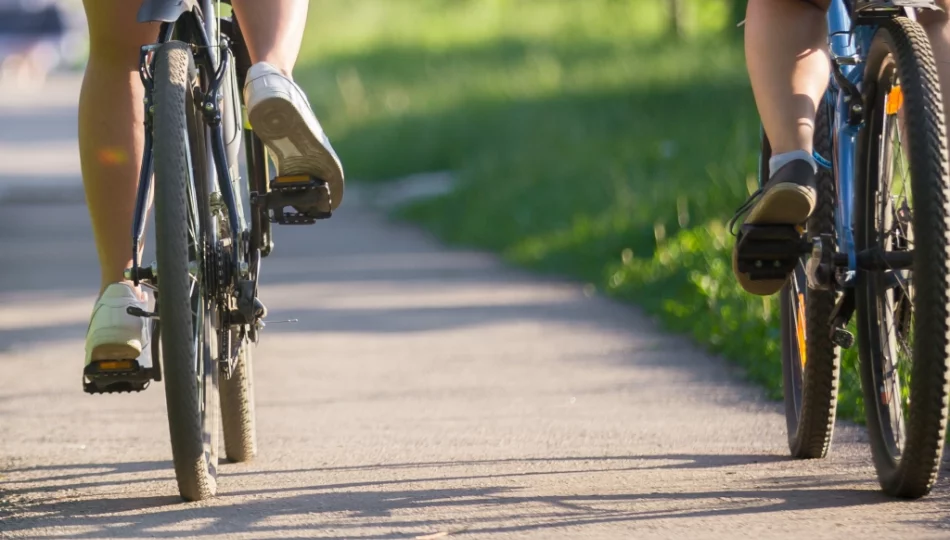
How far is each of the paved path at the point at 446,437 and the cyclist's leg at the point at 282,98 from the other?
67 cm

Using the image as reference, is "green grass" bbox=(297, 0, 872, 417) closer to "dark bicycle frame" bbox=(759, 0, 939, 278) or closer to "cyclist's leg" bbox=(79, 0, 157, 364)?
"dark bicycle frame" bbox=(759, 0, 939, 278)

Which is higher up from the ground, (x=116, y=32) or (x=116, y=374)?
(x=116, y=32)

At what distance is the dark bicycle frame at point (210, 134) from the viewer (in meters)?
3.19

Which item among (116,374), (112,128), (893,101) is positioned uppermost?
(112,128)

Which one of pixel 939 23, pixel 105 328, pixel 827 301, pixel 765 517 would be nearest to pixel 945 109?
pixel 939 23

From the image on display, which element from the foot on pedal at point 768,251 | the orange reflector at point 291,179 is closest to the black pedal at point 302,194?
the orange reflector at point 291,179

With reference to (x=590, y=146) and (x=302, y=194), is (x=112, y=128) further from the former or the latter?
(x=590, y=146)

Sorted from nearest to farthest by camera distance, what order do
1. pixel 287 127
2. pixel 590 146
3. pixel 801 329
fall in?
1. pixel 287 127
2. pixel 801 329
3. pixel 590 146

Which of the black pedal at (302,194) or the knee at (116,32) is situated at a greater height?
the knee at (116,32)

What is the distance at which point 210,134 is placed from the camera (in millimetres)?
3418

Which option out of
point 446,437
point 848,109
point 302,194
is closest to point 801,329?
point 848,109

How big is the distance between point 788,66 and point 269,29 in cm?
106

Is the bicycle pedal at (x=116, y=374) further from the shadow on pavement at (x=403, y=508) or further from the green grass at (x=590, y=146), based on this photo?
the green grass at (x=590, y=146)

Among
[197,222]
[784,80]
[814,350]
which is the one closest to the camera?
[197,222]
